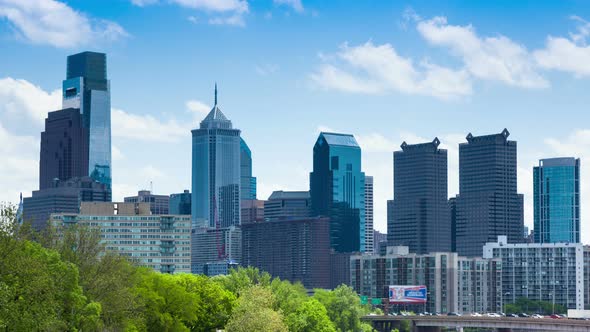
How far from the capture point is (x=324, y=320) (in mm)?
194250

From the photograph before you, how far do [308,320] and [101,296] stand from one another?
7299cm

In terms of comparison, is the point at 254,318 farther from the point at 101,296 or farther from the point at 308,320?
the point at 101,296

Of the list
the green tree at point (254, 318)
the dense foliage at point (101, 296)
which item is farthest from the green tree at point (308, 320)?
the green tree at point (254, 318)

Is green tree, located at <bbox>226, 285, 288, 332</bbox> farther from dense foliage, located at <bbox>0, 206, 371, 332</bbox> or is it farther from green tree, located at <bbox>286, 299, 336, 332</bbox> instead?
green tree, located at <bbox>286, 299, 336, 332</bbox>

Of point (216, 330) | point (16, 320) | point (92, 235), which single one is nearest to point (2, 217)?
point (16, 320)

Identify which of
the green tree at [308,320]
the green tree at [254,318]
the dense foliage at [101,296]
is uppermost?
the dense foliage at [101,296]

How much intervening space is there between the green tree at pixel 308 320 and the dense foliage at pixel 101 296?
0.15 meters

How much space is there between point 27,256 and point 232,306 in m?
79.7

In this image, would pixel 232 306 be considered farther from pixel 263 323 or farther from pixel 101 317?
pixel 101 317

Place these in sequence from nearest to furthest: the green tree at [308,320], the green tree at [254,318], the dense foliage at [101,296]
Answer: the dense foliage at [101,296] < the green tree at [254,318] < the green tree at [308,320]

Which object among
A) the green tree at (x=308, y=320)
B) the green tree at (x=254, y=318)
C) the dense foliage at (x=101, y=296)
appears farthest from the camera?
the green tree at (x=308, y=320)

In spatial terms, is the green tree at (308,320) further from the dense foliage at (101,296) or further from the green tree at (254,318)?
the green tree at (254,318)

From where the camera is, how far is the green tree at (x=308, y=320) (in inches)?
7357

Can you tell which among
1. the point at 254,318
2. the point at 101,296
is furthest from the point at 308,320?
the point at 101,296
